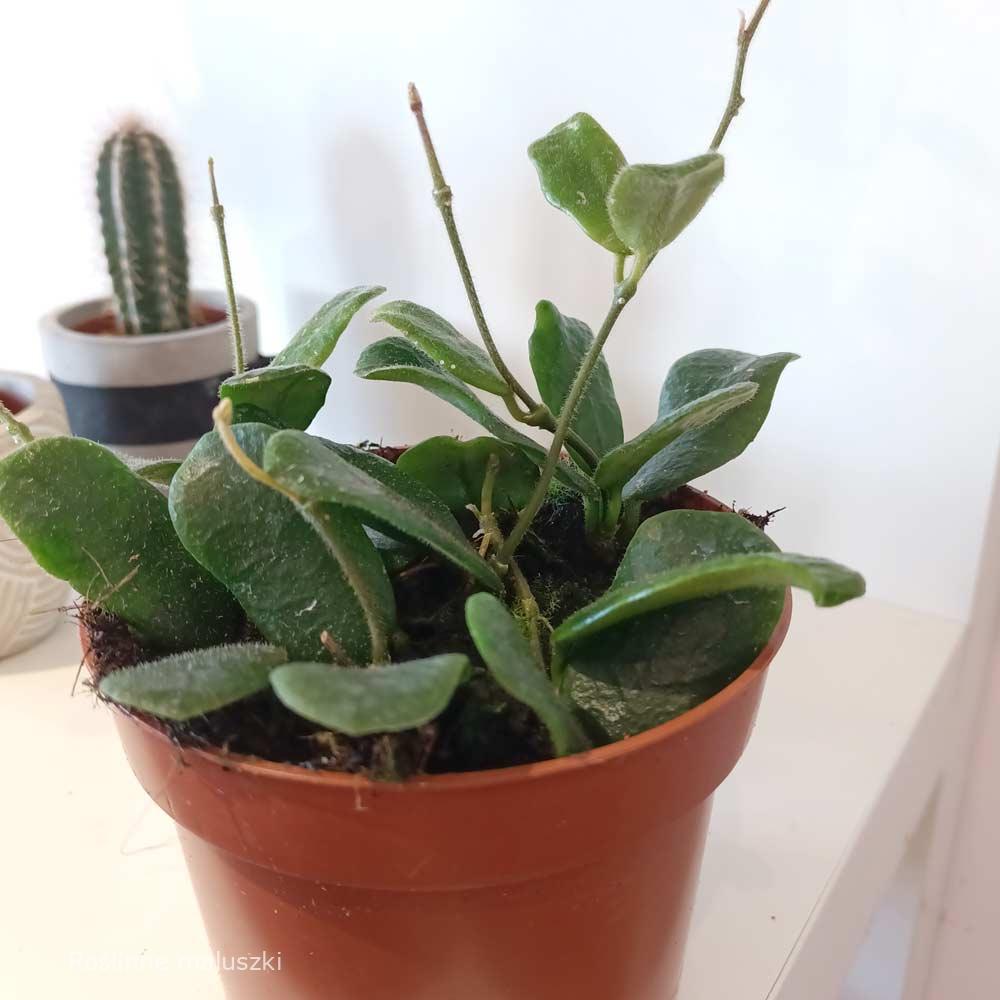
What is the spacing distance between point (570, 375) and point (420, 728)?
200mm

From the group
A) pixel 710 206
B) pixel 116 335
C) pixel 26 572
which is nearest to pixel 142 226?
pixel 116 335

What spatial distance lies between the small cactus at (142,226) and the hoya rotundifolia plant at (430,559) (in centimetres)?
57

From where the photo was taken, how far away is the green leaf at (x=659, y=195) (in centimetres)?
28

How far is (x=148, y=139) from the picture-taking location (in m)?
0.89

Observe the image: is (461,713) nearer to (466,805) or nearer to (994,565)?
(466,805)

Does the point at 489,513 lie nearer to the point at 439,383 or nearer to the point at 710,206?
the point at 439,383

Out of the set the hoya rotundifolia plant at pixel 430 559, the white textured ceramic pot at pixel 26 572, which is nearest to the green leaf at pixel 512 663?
the hoya rotundifolia plant at pixel 430 559

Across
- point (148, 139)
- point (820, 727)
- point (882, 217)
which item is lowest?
point (820, 727)

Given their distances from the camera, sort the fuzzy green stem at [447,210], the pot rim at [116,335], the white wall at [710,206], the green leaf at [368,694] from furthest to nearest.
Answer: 1. the pot rim at [116,335]
2. the white wall at [710,206]
3. the fuzzy green stem at [447,210]
4. the green leaf at [368,694]

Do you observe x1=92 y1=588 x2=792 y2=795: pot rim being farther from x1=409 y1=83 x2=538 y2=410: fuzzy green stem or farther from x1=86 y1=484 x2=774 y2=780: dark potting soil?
x1=409 y1=83 x2=538 y2=410: fuzzy green stem

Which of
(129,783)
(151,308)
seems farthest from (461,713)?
(151,308)

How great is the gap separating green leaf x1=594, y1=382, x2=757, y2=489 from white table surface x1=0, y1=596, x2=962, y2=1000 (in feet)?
0.94

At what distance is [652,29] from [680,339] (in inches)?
9.0

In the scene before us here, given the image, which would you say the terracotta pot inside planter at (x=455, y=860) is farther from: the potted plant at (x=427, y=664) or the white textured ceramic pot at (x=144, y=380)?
the white textured ceramic pot at (x=144, y=380)
